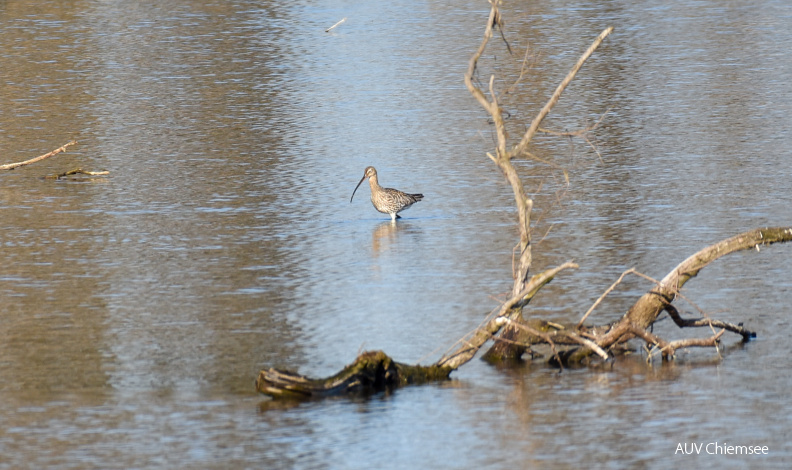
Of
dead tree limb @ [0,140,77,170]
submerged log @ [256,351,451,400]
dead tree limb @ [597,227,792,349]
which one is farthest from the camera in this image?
dead tree limb @ [0,140,77,170]

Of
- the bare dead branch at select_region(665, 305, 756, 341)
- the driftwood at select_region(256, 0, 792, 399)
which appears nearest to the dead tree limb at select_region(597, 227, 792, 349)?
the driftwood at select_region(256, 0, 792, 399)

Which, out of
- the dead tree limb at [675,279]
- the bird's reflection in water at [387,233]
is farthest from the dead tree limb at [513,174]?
the bird's reflection in water at [387,233]

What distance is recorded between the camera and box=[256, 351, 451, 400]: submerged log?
9656mm

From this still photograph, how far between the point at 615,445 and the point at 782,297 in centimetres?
407

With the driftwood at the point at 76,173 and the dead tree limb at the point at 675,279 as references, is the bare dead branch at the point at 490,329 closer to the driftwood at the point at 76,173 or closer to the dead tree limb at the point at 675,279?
the dead tree limb at the point at 675,279

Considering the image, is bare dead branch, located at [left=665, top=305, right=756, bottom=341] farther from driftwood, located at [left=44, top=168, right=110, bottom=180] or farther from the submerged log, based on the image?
driftwood, located at [left=44, top=168, right=110, bottom=180]

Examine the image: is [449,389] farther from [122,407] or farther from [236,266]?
[236,266]

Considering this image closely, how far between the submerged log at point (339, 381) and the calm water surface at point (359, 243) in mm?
152

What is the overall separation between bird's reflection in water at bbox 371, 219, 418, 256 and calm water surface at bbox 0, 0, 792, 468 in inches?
2.4

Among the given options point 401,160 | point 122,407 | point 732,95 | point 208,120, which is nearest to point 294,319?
point 122,407

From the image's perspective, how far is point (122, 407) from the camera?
9828 mm

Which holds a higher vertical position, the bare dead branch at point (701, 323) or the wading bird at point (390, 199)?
the wading bird at point (390, 199)

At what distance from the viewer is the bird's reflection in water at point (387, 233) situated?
15.0 m

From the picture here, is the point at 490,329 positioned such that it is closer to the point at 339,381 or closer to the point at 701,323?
the point at 339,381
